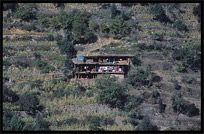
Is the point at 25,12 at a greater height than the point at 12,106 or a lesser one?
greater

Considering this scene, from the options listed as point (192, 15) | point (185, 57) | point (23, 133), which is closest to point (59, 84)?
point (23, 133)

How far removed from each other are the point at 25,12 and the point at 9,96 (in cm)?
1837

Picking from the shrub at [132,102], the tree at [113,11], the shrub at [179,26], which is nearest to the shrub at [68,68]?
the shrub at [132,102]

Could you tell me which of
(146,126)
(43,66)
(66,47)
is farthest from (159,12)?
(146,126)

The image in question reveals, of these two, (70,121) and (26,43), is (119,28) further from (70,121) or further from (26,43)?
(70,121)

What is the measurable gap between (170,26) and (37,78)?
21218 mm

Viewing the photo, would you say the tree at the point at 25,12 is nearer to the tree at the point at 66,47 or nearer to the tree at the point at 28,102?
the tree at the point at 66,47

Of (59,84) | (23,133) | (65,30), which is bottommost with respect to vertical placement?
(23,133)

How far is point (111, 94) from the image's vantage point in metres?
53.8

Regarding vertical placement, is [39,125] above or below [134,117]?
below

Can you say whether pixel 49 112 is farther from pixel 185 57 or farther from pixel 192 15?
pixel 192 15

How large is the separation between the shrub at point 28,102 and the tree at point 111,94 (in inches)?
241

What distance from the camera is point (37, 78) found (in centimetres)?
5822

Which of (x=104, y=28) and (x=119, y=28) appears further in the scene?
(x=104, y=28)
